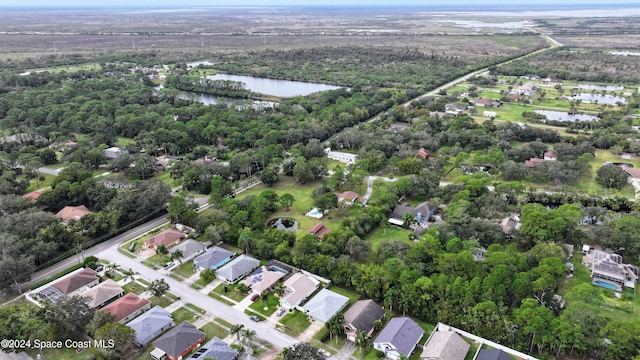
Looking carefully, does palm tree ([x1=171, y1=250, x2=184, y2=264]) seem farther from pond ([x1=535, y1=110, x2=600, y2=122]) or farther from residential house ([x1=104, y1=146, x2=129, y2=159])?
pond ([x1=535, y1=110, x2=600, y2=122])

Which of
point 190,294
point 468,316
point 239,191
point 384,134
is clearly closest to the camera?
point 468,316

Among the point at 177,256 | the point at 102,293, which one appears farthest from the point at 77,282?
the point at 177,256

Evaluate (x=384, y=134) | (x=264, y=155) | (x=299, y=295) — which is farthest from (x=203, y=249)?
(x=384, y=134)

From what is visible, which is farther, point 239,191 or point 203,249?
point 239,191

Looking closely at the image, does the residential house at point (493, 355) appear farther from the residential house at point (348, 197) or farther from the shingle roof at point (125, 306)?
the shingle roof at point (125, 306)

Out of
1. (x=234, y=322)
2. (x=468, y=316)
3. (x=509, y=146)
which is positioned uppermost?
(x=509, y=146)

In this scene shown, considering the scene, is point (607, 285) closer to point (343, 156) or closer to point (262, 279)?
point (262, 279)

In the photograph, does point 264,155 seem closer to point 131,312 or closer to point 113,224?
point 113,224

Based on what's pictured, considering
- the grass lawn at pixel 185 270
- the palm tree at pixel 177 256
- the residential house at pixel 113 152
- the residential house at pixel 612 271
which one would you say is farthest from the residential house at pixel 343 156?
the residential house at pixel 612 271
